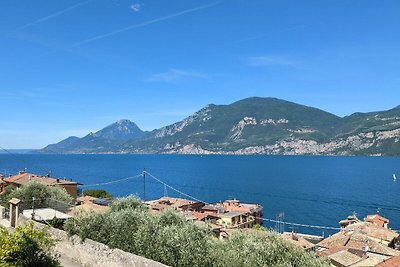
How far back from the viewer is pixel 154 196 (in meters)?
107

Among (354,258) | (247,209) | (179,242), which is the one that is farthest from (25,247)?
(247,209)

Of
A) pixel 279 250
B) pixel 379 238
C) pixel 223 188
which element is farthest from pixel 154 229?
pixel 223 188

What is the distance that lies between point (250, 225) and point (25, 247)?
58.7m

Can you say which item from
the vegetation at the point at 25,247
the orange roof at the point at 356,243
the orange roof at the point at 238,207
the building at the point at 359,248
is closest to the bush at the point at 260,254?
the vegetation at the point at 25,247

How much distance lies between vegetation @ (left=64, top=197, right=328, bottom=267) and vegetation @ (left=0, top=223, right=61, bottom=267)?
318 cm

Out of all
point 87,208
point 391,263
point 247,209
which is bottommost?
point 247,209

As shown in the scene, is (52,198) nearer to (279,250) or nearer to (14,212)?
(14,212)

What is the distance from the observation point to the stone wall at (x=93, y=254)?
15750mm

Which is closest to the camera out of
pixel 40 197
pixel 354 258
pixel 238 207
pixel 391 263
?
pixel 391 263

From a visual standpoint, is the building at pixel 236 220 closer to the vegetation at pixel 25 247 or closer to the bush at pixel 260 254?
the bush at pixel 260 254

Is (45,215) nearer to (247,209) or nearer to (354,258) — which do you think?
(354,258)

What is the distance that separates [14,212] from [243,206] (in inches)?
2254

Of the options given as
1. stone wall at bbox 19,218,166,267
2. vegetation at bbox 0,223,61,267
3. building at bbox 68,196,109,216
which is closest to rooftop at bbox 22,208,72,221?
building at bbox 68,196,109,216

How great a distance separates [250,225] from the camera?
6919 cm
